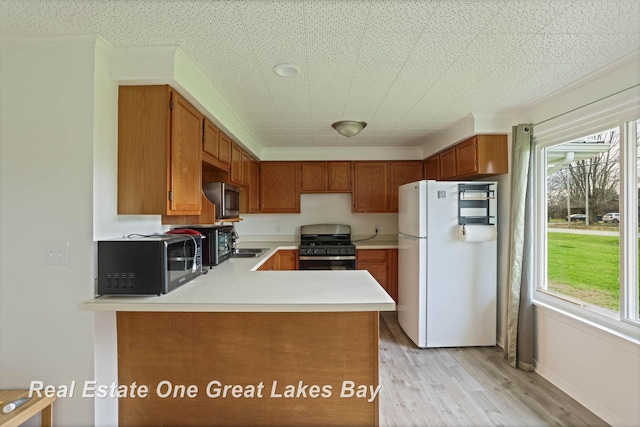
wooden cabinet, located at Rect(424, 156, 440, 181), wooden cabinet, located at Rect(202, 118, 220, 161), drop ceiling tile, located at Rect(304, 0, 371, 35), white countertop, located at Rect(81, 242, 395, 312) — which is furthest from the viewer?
wooden cabinet, located at Rect(424, 156, 440, 181)

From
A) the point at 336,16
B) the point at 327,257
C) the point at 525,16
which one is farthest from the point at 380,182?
the point at 336,16

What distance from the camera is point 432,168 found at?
156 inches

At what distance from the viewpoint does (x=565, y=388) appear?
7.39 ft

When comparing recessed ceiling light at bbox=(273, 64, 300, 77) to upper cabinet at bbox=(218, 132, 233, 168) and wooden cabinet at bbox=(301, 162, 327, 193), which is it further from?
wooden cabinet at bbox=(301, 162, 327, 193)

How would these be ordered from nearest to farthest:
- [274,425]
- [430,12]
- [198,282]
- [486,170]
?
[430,12] → [274,425] → [198,282] → [486,170]

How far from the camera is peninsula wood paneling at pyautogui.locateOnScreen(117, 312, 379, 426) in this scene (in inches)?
65.2

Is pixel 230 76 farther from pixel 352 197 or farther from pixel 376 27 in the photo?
pixel 352 197

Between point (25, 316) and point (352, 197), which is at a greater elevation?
point (352, 197)

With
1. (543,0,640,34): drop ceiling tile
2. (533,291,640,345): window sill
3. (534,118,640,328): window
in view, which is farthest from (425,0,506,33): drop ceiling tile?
(533,291,640,345): window sill

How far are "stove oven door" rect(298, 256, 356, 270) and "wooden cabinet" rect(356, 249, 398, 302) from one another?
0.16 metres

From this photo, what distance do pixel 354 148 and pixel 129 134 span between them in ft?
9.81

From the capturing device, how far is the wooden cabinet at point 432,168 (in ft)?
12.5

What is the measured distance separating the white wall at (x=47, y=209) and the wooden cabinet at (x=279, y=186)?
2.73 metres

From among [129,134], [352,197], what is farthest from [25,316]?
[352,197]
